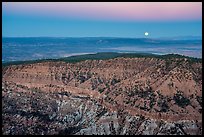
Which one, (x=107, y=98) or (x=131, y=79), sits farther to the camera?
(x=131, y=79)

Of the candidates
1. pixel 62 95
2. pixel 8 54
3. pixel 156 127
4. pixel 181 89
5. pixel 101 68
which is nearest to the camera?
pixel 156 127

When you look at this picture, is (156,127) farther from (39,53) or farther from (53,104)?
(39,53)

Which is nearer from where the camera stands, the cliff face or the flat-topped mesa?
the cliff face

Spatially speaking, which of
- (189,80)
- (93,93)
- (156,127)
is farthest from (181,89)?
(93,93)

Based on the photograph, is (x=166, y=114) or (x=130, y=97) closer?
(x=166, y=114)

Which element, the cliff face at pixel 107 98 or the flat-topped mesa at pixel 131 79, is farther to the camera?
the flat-topped mesa at pixel 131 79

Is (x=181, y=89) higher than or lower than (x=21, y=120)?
higher

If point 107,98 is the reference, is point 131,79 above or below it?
above

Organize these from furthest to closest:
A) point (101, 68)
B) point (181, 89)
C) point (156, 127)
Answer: point (101, 68)
point (181, 89)
point (156, 127)
